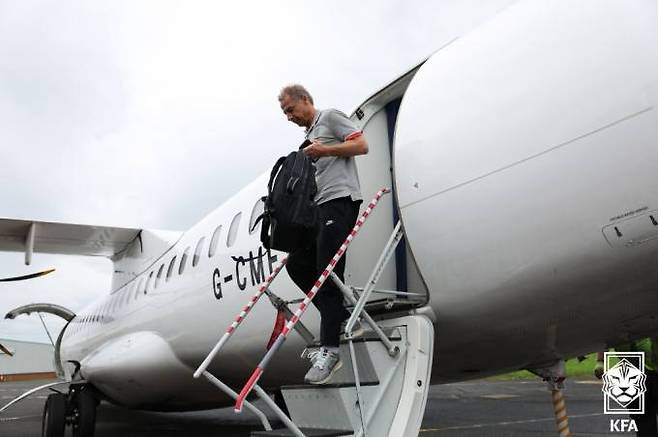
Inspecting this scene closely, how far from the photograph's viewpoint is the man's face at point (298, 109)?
3869 mm

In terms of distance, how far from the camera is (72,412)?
8.67 m

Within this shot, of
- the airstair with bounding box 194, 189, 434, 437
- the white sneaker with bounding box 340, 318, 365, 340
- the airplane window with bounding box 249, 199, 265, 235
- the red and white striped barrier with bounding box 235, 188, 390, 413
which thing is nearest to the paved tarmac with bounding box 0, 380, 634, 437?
the airplane window with bounding box 249, 199, 265, 235

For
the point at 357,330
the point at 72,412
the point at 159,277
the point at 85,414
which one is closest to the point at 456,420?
the point at 159,277

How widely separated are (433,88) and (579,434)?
16.7ft

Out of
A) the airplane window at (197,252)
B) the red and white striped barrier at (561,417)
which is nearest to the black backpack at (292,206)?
the red and white striped barrier at (561,417)

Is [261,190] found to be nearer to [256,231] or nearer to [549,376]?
[256,231]

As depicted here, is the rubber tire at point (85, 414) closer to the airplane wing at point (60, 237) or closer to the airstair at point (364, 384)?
the airplane wing at point (60, 237)

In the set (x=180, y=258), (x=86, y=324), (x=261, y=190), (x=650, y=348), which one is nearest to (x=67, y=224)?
(x=86, y=324)

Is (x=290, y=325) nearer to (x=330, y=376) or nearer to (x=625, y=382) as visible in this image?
(x=330, y=376)

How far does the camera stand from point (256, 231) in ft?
17.8

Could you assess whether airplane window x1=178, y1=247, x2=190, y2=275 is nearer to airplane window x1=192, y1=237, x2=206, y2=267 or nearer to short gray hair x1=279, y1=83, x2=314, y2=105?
airplane window x1=192, y1=237, x2=206, y2=267

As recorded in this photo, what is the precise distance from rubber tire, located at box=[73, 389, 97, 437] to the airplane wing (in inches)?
85.8

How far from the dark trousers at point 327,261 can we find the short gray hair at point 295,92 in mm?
719

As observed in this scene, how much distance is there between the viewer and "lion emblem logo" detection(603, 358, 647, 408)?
4719 millimetres
